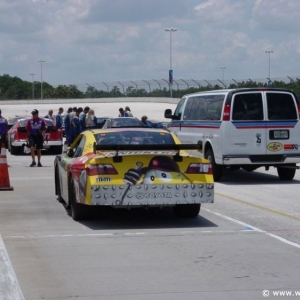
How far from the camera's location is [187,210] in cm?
1309

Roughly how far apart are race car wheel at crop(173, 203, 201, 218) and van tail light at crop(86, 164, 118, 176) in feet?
4.95

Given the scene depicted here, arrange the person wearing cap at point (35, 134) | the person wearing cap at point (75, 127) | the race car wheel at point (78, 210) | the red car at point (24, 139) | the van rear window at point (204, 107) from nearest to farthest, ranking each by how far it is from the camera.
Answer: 1. the race car wheel at point (78, 210)
2. the van rear window at point (204, 107)
3. the person wearing cap at point (35, 134)
4. the red car at point (24, 139)
5. the person wearing cap at point (75, 127)

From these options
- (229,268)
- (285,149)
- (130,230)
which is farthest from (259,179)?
(229,268)

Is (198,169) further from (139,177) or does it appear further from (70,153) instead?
(70,153)

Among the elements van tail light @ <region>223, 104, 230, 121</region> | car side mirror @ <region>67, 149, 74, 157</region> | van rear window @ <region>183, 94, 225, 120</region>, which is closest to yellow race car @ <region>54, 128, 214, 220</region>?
car side mirror @ <region>67, 149, 74, 157</region>

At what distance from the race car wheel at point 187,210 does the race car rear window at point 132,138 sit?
3.63 ft

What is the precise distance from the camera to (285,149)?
1936 centimetres

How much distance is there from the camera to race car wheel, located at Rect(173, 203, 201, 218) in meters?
13.0

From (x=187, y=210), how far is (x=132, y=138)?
152 centimetres

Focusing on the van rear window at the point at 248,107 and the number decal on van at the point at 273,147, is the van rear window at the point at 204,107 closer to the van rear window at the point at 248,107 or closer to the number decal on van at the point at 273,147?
the van rear window at the point at 248,107

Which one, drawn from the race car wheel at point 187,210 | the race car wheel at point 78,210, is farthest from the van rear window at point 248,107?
the race car wheel at point 78,210

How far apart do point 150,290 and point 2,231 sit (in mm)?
4462

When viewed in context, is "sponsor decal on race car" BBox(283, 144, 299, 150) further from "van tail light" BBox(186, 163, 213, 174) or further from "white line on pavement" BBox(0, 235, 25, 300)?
"white line on pavement" BBox(0, 235, 25, 300)

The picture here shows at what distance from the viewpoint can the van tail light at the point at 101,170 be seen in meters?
12.1
